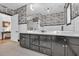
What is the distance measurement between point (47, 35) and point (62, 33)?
0.96 ft

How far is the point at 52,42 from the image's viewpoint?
1.70 metres

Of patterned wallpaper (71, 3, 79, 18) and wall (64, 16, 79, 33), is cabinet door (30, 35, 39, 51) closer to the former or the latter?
wall (64, 16, 79, 33)

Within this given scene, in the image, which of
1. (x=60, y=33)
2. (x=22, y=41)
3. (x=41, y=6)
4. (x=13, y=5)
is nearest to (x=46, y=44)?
(x=60, y=33)

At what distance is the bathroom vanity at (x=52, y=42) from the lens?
1.48 meters

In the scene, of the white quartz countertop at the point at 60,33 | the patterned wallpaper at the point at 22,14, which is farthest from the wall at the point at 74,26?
the patterned wallpaper at the point at 22,14

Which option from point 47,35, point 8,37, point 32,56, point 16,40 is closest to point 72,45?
point 47,35

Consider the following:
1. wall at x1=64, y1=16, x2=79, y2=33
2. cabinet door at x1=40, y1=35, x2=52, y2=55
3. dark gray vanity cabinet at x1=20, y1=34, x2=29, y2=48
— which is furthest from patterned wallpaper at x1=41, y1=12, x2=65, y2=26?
dark gray vanity cabinet at x1=20, y1=34, x2=29, y2=48

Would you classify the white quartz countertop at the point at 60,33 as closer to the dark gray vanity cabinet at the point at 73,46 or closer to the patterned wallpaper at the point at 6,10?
the dark gray vanity cabinet at the point at 73,46

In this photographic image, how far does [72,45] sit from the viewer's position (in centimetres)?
147

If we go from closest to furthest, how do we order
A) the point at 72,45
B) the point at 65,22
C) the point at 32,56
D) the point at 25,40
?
the point at 72,45
the point at 65,22
the point at 32,56
the point at 25,40

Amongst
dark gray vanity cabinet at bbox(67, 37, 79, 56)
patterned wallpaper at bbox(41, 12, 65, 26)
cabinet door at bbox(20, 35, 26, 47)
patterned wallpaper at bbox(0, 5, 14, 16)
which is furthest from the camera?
cabinet door at bbox(20, 35, 26, 47)

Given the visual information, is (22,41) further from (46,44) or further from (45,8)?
(45,8)

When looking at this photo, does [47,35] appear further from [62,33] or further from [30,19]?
[30,19]

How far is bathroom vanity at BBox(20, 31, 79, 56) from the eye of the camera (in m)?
1.48
